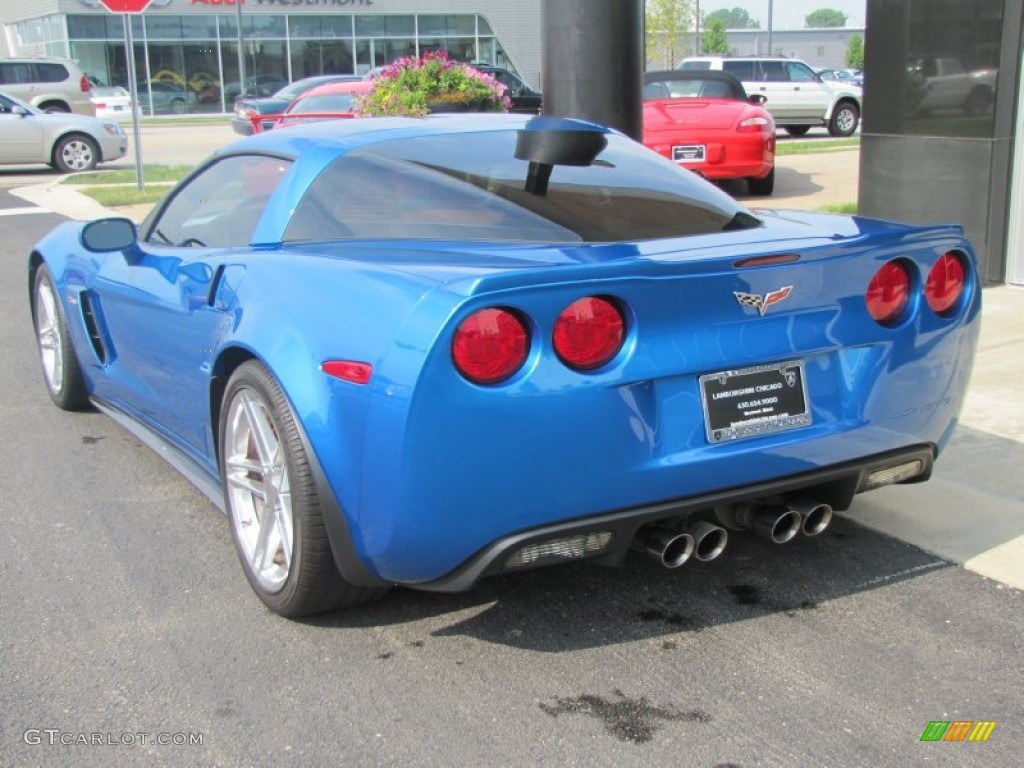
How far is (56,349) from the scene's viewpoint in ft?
18.8

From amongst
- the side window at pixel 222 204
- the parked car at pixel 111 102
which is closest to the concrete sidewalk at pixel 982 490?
the side window at pixel 222 204

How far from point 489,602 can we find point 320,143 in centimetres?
162

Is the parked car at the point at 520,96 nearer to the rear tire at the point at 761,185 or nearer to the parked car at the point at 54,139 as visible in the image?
the rear tire at the point at 761,185

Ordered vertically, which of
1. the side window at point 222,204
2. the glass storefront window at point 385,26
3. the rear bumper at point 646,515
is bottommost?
the rear bumper at point 646,515

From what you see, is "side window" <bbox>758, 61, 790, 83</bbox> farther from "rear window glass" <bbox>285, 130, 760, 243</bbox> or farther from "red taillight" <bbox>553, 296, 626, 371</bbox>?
"red taillight" <bbox>553, 296, 626, 371</bbox>

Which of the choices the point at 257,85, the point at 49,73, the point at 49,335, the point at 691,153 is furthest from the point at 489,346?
the point at 257,85

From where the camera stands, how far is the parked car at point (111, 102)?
37.8 meters

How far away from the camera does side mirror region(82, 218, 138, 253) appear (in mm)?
4504

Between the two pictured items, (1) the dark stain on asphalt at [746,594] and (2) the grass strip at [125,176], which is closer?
(1) the dark stain on asphalt at [746,594]

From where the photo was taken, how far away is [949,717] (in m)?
2.92

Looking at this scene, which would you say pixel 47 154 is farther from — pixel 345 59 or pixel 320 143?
pixel 345 59

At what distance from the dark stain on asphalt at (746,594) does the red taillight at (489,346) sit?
1.21m

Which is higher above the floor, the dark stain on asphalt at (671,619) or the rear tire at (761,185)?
the rear tire at (761,185)

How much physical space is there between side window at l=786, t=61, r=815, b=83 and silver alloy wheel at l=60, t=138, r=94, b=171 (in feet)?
47.7
